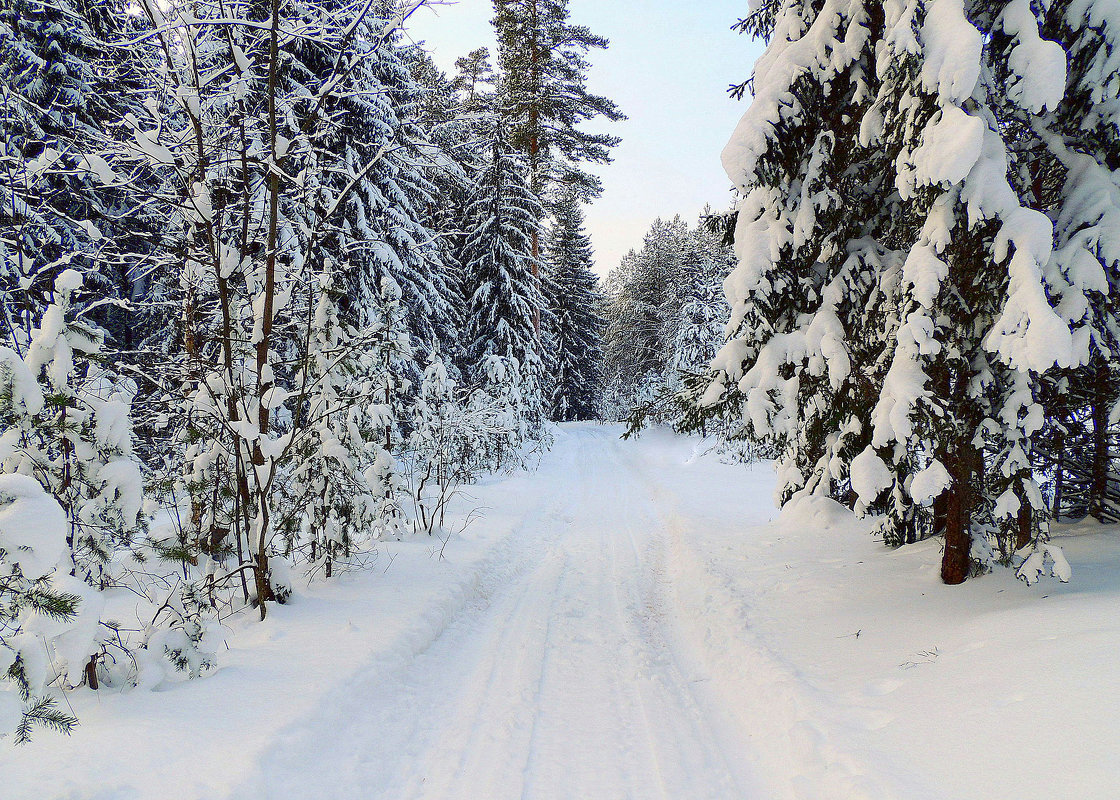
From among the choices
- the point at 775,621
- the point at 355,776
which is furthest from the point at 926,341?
the point at 355,776

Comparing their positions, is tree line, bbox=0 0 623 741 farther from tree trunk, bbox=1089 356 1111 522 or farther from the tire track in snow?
tree trunk, bbox=1089 356 1111 522

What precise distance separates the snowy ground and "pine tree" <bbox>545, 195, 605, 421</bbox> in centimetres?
2803

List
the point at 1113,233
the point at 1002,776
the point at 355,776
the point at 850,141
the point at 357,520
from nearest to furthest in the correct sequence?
the point at 1002,776, the point at 355,776, the point at 1113,233, the point at 850,141, the point at 357,520

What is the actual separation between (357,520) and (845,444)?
531 cm

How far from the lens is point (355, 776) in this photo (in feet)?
9.97

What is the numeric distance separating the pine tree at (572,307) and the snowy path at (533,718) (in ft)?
91.5

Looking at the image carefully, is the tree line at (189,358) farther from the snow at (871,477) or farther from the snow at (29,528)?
the snow at (871,477)

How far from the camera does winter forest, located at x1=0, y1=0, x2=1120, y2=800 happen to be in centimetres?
294

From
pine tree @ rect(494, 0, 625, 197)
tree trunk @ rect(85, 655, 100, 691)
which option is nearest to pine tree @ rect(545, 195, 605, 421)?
pine tree @ rect(494, 0, 625, 197)

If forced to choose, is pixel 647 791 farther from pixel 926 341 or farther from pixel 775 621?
pixel 926 341

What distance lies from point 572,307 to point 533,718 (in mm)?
33584

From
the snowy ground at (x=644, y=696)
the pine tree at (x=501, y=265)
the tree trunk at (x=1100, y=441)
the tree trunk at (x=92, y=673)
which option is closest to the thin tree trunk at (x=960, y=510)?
the snowy ground at (x=644, y=696)

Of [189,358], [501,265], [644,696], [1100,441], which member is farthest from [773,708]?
[501,265]

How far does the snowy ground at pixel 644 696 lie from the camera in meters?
2.65
